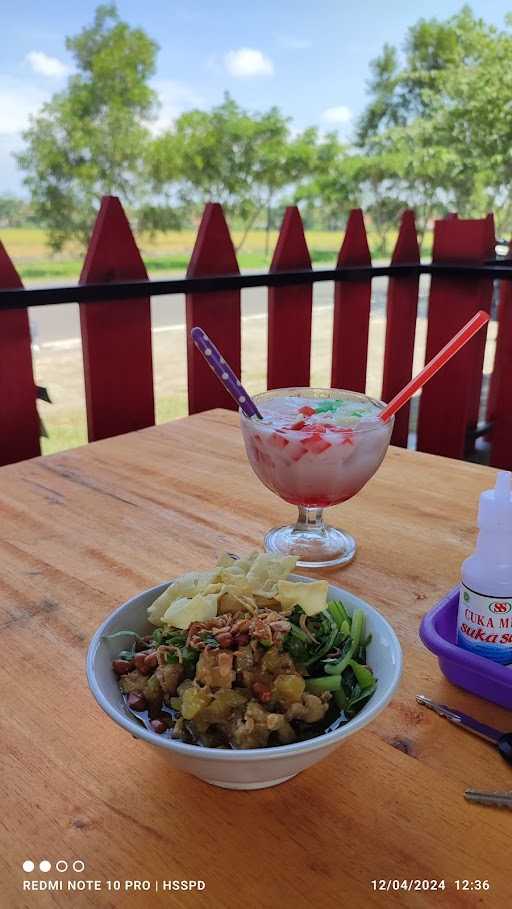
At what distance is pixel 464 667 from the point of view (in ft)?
1.82

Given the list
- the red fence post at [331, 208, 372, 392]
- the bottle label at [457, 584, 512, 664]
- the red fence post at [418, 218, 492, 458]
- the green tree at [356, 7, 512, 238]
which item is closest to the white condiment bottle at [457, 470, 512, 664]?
the bottle label at [457, 584, 512, 664]

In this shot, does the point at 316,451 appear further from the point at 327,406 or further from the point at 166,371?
the point at 166,371

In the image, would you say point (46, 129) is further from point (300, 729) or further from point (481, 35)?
point (300, 729)

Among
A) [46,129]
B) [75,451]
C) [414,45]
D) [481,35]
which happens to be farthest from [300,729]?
[414,45]

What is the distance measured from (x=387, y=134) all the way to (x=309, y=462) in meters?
29.0

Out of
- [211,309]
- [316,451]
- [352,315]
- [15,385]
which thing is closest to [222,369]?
[316,451]

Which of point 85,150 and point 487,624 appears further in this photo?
point 85,150

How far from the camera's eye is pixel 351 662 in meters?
0.48

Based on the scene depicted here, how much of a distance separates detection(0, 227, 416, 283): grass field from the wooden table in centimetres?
2219

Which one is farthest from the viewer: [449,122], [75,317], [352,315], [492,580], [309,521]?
[449,122]

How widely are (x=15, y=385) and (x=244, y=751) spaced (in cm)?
127

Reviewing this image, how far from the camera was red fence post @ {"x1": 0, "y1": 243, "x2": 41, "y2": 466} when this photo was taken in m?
1.44

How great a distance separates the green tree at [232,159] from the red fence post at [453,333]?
23.5 m

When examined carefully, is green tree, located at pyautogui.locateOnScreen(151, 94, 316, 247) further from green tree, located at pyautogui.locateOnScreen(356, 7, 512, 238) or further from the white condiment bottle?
the white condiment bottle
